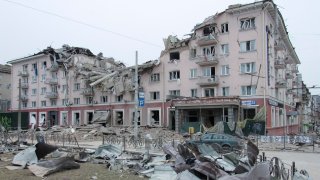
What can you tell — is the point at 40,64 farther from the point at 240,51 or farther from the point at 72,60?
the point at 240,51

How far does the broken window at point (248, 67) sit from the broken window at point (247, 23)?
451 cm

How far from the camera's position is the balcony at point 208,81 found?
46625 millimetres

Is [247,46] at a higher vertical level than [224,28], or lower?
lower

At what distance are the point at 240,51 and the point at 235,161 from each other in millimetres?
33453

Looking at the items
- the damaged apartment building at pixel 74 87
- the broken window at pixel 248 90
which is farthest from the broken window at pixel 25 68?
the broken window at pixel 248 90

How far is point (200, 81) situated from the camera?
4844cm

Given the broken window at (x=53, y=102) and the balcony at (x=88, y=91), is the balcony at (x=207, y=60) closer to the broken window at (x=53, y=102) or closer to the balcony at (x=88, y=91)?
the balcony at (x=88, y=91)

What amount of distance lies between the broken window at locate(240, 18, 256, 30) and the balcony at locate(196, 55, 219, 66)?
5.15m

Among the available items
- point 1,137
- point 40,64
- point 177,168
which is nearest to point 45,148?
point 177,168

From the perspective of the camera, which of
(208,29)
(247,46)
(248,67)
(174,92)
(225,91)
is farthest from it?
(174,92)

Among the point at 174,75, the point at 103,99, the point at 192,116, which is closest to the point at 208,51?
the point at 174,75

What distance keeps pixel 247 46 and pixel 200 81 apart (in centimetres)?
777

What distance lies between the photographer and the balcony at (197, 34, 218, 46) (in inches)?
1841

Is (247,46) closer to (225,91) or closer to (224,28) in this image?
(224,28)
